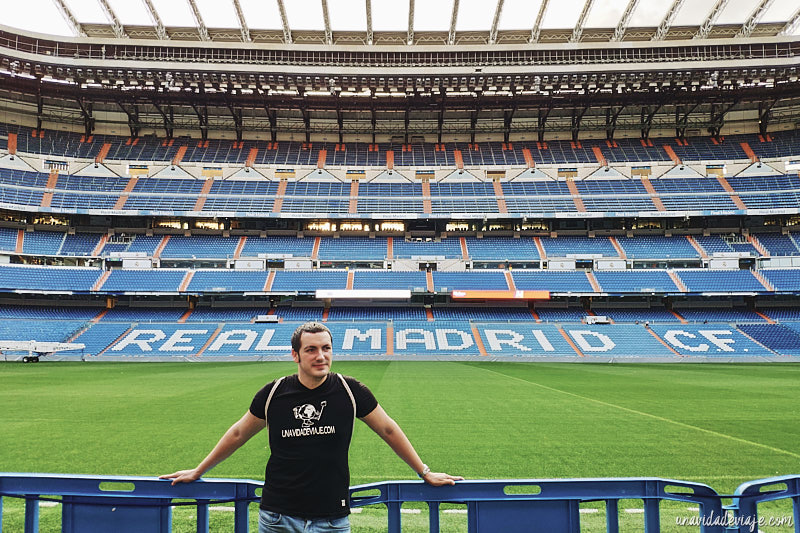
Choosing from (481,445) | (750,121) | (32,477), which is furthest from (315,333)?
(750,121)

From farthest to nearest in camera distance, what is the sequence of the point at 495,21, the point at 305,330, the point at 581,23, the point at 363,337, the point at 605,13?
the point at 495,21, the point at 581,23, the point at 605,13, the point at 363,337, the point at 305,330

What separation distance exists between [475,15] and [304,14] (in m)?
14.2

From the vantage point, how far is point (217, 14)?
35.8 metres

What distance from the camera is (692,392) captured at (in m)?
14.8

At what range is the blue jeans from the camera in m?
2.44

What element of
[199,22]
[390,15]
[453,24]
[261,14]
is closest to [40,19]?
[199,22]

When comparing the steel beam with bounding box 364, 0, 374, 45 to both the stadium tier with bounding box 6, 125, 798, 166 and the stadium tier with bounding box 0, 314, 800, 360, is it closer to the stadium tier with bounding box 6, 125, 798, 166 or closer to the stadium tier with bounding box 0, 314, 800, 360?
the stadium tier with bounding box 6, 125, 798, 166

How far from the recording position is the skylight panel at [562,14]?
34.9 m

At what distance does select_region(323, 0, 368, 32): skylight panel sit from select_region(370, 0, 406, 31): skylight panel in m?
0.12

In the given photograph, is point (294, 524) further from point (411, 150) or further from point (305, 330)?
point (411, 150)

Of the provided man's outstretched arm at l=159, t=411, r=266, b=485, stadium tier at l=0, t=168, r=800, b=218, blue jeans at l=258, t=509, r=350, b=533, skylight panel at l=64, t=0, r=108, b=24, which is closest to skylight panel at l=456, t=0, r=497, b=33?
stadium tier at l=0, t=168, r=800, b=218

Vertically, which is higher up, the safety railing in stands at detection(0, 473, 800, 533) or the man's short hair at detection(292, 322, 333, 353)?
the man's short hair at detection(292, 322, 333, 353)

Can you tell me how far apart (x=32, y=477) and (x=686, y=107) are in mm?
55376

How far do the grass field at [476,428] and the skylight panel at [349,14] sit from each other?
102 feet
